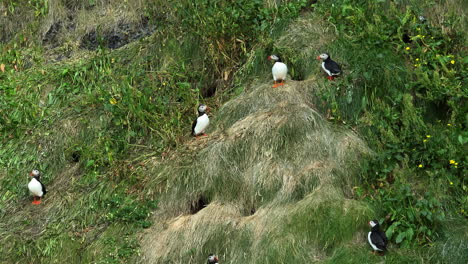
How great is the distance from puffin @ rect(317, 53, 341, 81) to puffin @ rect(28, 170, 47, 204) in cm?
372

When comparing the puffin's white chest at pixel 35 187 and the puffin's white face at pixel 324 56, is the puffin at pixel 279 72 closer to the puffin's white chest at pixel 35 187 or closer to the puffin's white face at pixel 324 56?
the puffin's white face at pixel 324 56

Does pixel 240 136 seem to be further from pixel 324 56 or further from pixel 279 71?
pixel 324 56

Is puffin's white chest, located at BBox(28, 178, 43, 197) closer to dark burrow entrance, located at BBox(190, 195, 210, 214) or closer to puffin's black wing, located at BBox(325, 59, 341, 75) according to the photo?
dark burrow entrance, located at BBox(190, 195, 210, 214)

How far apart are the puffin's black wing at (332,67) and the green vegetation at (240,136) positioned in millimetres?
161

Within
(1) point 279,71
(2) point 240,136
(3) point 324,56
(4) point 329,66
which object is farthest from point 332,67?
(2) point 240,136

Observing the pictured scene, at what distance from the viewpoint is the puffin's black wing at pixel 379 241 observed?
23.4ft

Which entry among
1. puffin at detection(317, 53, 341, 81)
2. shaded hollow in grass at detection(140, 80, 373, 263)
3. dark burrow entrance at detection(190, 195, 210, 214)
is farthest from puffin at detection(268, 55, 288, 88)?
dark burrow entrance at detection(190, 195, 210, 214)

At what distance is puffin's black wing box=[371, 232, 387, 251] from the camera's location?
7145 mm

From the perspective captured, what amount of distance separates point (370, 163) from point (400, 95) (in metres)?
1.08

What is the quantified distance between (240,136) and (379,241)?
7.54ft

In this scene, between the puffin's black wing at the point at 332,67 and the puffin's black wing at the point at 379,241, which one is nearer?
the puffin's black wing at the point at 379,241

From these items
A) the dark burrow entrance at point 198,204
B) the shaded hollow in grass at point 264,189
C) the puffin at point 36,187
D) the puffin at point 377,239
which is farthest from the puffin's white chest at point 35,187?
the puffin at point 377,239

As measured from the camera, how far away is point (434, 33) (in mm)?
9406

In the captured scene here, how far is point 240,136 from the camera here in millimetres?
8773
